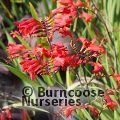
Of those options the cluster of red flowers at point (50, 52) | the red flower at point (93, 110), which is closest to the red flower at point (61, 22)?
the cluster of red flowers at point (50, 52)

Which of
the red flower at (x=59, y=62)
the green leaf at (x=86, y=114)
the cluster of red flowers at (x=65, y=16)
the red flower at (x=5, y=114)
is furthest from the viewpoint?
the red flower at (x=5, y=114)

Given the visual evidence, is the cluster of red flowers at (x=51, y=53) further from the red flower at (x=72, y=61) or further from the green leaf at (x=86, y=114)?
the green leaf at (x=86, y=114)

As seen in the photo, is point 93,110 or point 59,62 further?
point 93,110

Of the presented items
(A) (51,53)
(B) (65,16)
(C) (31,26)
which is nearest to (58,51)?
(A) (51,53)

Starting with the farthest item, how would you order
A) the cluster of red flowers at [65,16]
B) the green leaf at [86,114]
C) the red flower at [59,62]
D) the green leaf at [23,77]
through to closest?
the green leaf at [23,77] → the green leaf at [86,114] → the cluster of red flowers at [65,16] → the red flower at [59,62]

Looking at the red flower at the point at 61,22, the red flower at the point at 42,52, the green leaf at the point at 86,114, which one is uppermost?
the red flower at the point at 61,22

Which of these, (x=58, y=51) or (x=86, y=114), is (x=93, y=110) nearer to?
(x=86, y=114)

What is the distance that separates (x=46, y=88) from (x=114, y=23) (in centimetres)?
80

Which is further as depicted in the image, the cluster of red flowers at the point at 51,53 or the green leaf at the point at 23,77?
the green leaf at the point at 23,77

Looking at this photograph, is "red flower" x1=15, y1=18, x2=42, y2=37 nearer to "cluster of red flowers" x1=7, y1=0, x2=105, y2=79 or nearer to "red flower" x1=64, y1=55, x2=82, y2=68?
"cluster of red flowers" x1=7, y1=0, x2=105, y2=79

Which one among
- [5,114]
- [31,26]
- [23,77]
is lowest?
[5,114]

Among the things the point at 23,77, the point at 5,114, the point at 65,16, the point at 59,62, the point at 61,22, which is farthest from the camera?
the point at 23,77

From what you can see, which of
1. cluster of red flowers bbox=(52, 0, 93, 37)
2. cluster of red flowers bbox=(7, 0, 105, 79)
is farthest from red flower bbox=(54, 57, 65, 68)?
cluster of red flowers bbox=(52, 0, 93, 37)

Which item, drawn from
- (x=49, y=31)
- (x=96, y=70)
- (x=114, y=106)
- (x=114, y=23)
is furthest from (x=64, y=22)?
(x=114, y=23)
